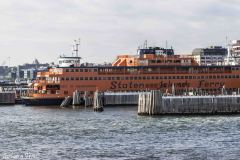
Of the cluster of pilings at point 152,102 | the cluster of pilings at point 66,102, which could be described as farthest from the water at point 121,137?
the cluster of pilings at point 66,102

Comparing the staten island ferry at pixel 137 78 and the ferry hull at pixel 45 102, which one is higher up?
the staten island ferry at pixel 137 78

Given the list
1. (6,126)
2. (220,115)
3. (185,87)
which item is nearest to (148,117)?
(220,115)

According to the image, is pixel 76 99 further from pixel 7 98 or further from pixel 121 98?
pixel 7 98

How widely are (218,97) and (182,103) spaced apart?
15.2 ft

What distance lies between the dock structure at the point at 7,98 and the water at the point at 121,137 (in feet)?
175

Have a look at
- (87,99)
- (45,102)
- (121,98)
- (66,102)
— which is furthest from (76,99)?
(121,98)

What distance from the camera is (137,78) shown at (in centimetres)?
13112

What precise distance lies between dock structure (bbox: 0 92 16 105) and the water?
53371 mm

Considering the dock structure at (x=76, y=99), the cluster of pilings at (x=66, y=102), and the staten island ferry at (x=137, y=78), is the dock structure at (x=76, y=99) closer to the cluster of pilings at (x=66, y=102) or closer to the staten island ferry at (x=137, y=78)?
the cluster of pilings at (x=66, y=102)

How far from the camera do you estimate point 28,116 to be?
95625 millimetres

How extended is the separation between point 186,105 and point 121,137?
24431 mm

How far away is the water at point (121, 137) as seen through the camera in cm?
5356

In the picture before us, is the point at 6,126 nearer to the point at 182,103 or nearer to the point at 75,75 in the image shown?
the point at 182,103

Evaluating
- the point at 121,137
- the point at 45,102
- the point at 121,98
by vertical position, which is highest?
the point at 121,98
